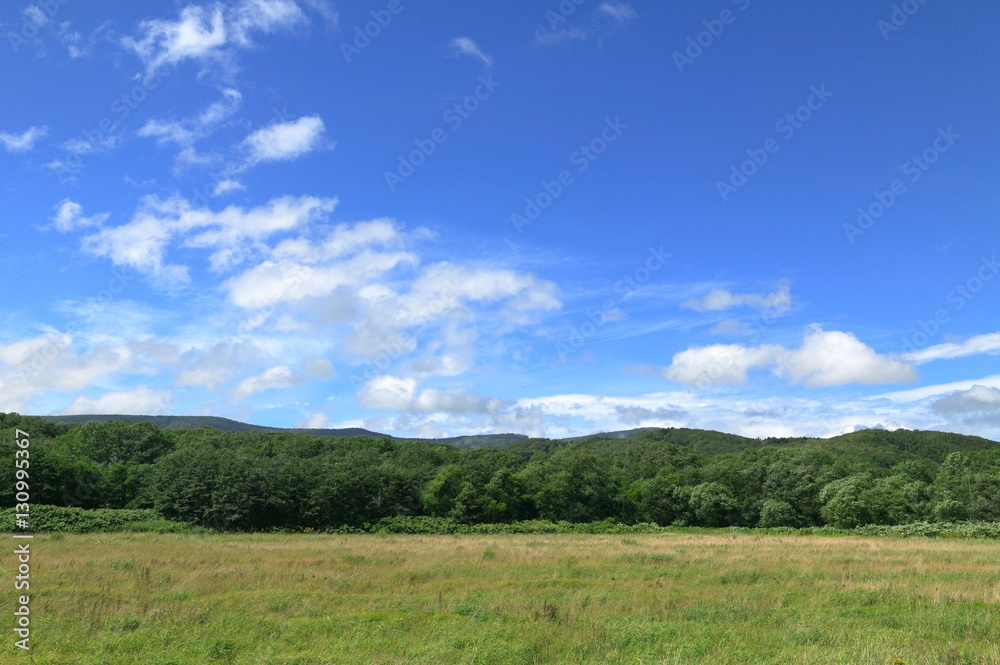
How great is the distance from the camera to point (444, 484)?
73.9m

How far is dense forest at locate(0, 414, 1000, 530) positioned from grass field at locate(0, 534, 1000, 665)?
36253mm

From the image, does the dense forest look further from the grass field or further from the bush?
the grass field

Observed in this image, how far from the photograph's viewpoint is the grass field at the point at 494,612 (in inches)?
399

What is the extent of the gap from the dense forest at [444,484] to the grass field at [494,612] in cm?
3625

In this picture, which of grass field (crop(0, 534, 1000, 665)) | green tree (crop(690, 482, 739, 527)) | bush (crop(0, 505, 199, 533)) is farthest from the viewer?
green tree (crop(690, 482, 739, 527))

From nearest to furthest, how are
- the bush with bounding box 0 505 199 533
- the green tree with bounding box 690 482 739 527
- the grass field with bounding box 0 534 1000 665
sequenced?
the grass field with bounding box 0 534 1000 665, the bush with bounding box 0 505 199 533, the green tree with bounding box 690 482 739 527

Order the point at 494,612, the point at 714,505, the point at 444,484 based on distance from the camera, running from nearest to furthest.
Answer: the point at 494,612 → the point at 444,484 → the point at 714,505

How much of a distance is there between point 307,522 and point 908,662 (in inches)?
2288

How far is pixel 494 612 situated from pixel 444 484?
6226 cm

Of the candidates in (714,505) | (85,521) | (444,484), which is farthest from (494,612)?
(714,505)

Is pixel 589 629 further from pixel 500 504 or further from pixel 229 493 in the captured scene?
pixel 500 504

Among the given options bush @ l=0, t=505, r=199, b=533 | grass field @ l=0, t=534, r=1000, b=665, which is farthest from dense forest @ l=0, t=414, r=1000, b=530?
grass field @ l=0, t=534, r=1000, b=665

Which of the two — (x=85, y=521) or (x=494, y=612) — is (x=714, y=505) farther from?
(x=494, y=612)

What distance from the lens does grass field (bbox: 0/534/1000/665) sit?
1013 centimetres
